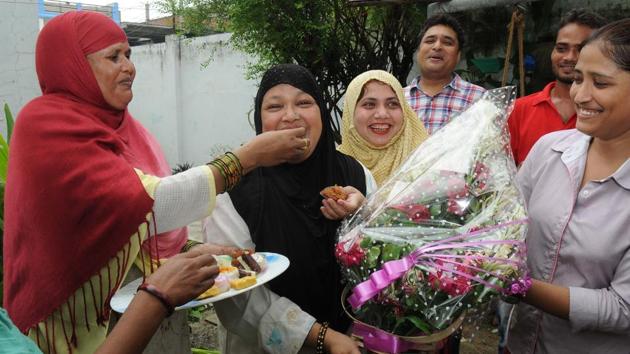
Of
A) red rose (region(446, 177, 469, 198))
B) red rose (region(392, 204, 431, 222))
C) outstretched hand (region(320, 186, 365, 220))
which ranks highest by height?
red rose (region(446, 177, 469, 198))

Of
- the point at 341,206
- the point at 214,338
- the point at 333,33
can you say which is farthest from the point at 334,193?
the point at 333,33

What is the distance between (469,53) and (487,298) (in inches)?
202

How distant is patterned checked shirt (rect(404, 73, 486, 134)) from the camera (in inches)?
152

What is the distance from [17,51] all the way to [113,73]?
528 centimetres

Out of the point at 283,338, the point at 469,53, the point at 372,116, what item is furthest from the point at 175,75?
the point at 283,338

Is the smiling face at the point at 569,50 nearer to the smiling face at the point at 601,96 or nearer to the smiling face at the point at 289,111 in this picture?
the smiling face at the point at 601,96

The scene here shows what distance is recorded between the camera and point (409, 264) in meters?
1.55

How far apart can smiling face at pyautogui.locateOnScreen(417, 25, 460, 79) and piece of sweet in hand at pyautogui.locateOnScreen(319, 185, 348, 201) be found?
220 centimetres

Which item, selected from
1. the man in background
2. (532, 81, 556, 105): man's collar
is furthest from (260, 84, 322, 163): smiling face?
(532, 81, 556, 105): man's collar

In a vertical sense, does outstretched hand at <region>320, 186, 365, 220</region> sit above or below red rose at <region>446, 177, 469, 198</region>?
below

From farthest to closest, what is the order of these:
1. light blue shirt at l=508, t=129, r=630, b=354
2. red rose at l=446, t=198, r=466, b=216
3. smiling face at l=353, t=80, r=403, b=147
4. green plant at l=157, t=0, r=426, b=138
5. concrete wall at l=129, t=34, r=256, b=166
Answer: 1. concrete wall at l=129, t=34, r=256, b=166
2. green plant at l=157, t=0, r=426, b=138
3. smiling face at l=353, t=80, r=403, b=147
4. light blue shirt at l=508, t=129, r=630, b=354
5. red rose at l=446, t=198, r=466, b=216

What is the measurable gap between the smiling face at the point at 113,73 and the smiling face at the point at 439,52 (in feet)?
7.98

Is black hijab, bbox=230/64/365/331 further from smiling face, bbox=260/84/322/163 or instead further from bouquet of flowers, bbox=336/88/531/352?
bouquet of flowers, bbox=336/88/531/352

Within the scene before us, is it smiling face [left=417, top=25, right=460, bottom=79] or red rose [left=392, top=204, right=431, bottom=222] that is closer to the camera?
red rose [left=392, top=204, right=431, bottom=222]
